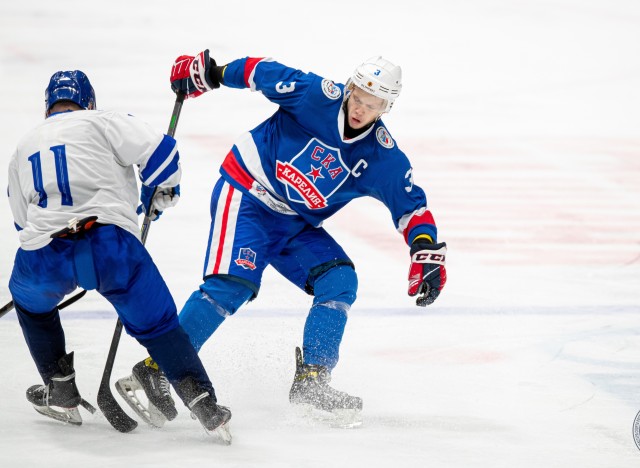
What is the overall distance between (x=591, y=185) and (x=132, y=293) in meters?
3.57

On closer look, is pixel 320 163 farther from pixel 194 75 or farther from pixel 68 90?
pixel 68 90

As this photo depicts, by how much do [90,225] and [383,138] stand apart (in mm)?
1024

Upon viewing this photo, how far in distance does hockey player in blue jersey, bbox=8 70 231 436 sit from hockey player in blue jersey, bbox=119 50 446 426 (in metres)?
0.35

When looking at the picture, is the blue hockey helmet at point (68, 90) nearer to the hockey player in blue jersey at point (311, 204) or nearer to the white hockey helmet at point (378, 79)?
the hockey player in blue jersey at point (311, 204)

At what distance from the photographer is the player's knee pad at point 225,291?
3.15 meters

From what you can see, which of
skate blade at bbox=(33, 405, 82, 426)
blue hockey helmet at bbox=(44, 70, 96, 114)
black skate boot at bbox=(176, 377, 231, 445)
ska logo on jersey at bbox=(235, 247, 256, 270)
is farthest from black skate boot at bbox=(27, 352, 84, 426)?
blue hockey helmet at bbox=(44, 70, 96, 114)

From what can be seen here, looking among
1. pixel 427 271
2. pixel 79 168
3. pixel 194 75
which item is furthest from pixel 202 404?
pixel 194 75

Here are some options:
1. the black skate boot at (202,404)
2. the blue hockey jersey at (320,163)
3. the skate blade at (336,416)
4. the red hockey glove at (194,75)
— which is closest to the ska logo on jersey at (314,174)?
the blue hockey jersey at (320,163)

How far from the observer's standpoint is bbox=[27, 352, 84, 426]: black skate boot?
2.92 metres

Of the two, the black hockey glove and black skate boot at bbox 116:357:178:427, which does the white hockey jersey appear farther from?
black skate boot at bbox 116:357:178:427

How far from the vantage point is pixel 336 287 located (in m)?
3.22

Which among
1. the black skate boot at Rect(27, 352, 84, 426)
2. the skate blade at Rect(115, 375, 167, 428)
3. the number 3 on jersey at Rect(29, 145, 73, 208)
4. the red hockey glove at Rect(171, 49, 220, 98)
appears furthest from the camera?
the red hockey glove at Rect(171, 49, 220, 98)

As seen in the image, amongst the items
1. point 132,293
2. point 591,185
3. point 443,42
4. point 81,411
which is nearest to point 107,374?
point 81,411

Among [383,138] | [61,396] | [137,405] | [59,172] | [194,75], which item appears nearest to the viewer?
[59,172]
